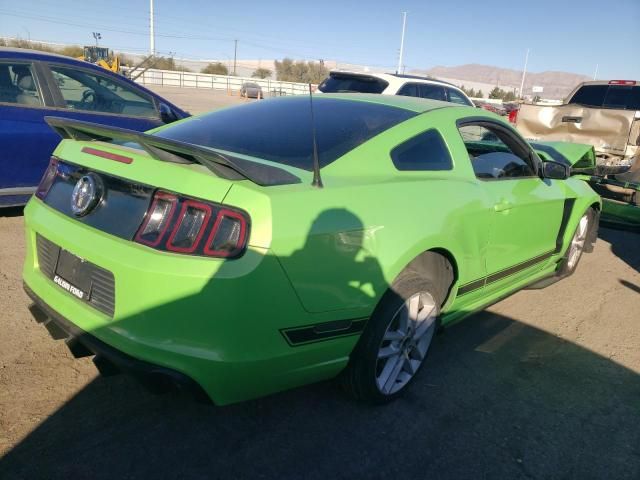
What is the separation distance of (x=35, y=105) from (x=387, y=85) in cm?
521

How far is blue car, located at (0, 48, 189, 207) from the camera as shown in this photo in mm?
4953

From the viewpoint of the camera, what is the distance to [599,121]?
28.3 feet

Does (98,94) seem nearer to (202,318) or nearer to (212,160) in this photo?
(212,160)

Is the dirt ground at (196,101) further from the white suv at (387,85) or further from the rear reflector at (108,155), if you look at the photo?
the rear reflector at (108,155)

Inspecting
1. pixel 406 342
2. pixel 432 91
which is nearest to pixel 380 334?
pixel 406 342

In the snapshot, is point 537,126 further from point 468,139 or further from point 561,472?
point 561,472

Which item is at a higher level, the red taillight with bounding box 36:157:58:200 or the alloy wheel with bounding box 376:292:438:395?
the red taillight with bounding box 36:157:58:200

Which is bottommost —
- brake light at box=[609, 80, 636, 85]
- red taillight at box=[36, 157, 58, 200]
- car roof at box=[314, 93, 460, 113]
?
red taillight at box=[36, 157, 58, 200]

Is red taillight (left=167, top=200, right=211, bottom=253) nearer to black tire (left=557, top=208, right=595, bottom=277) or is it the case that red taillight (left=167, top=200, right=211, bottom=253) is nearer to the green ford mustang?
the green ford mustang

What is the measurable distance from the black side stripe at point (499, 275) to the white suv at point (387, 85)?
479 cm

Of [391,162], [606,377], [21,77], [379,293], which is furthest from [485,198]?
[21,77]

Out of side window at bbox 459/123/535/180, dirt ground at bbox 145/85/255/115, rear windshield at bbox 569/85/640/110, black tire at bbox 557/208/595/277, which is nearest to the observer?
side window at bbox 459/123/535/180

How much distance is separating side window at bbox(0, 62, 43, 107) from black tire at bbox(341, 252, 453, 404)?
4336mm

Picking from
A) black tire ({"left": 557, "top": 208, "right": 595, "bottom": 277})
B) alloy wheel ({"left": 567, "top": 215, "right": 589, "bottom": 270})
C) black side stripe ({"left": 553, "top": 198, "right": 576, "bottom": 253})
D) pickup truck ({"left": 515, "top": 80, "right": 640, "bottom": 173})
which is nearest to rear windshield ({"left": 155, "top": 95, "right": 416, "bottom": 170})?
black side stripe ({"left": 553, "top": 198, "right": 576, "bottom": 253})
